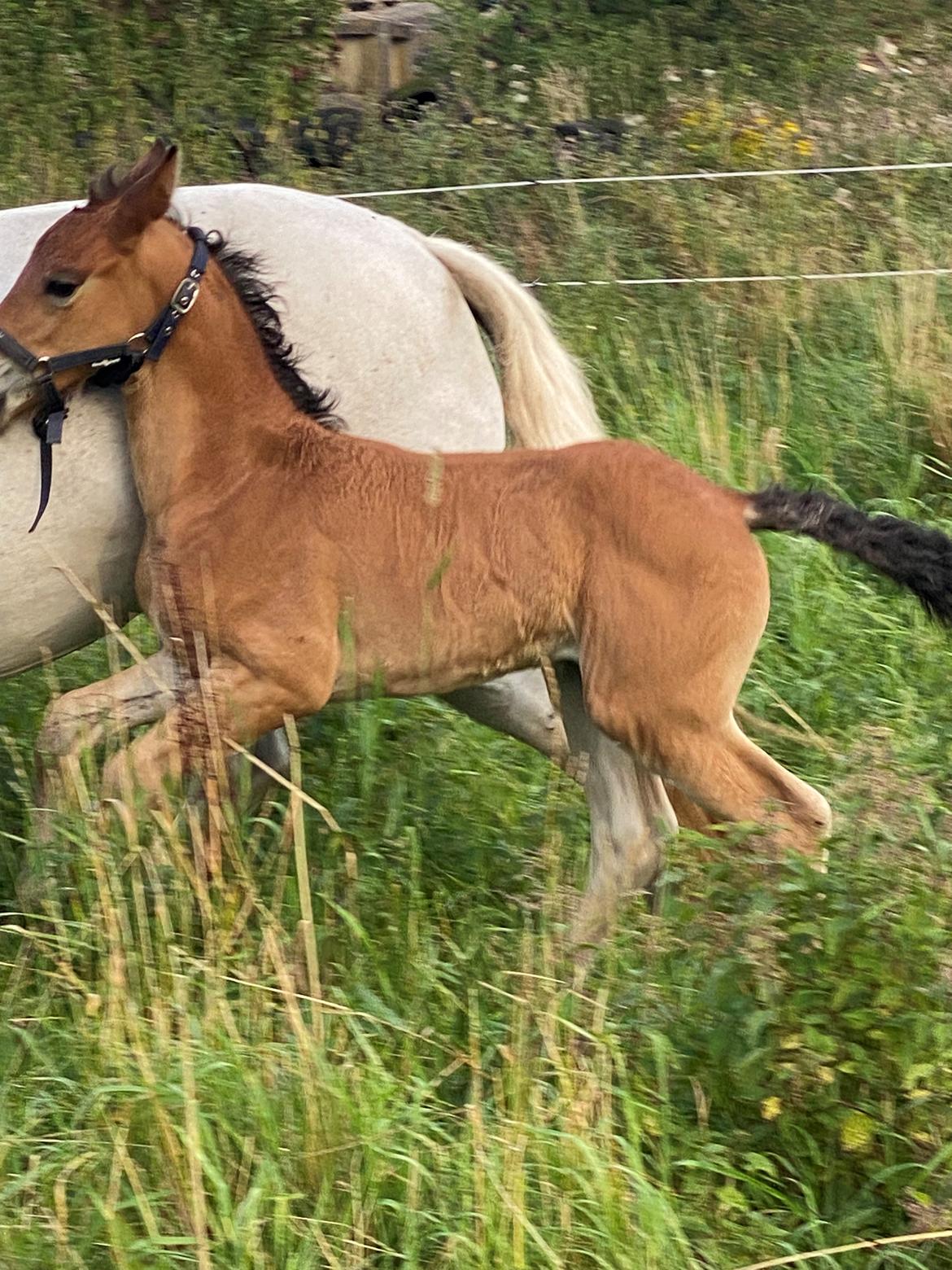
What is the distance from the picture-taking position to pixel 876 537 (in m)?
3.78

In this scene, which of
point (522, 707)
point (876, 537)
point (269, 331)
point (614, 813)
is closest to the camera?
point (876, 537)

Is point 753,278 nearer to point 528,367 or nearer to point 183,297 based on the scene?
point 528,367

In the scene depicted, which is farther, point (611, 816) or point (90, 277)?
point (611, 816)

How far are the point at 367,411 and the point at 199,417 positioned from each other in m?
0.59

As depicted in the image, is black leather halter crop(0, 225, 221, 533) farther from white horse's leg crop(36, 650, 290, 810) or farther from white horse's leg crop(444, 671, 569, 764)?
white horse's leg crop(444, 671, 569, 764)

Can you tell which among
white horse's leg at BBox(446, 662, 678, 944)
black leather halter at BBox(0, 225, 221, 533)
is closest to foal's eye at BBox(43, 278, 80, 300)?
black leather halter at BBox(0, 225, 221, 533)

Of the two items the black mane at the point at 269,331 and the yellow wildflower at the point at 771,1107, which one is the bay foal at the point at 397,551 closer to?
the black mane at the point at 269,331

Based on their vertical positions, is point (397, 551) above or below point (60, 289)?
below

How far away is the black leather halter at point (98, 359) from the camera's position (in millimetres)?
3682

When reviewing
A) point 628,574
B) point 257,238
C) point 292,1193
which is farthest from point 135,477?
point 292,1193

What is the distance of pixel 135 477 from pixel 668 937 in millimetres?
1575

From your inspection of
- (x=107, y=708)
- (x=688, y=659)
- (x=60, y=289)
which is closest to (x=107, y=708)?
(x=107, y=708)

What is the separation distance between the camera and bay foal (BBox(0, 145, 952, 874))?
367 centimetres

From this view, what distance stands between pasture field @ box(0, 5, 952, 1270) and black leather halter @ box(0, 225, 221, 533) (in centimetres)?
67
